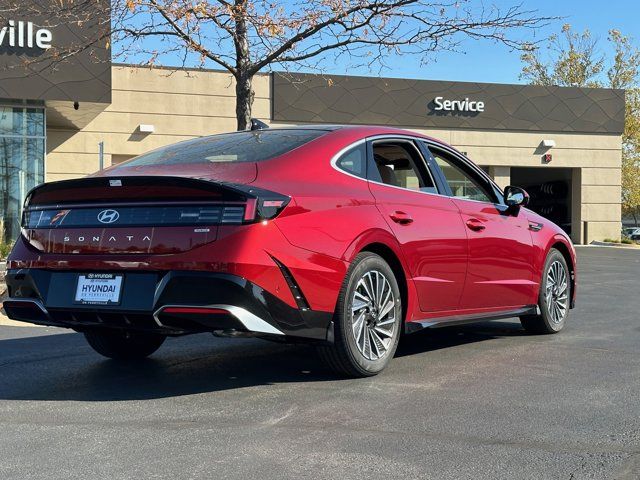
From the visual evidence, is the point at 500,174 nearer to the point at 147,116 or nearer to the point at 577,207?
the point at 577,207

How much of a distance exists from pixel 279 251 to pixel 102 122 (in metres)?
22.8

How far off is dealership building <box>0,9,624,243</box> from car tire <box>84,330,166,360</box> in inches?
492

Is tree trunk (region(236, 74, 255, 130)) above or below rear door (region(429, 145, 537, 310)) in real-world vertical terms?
above

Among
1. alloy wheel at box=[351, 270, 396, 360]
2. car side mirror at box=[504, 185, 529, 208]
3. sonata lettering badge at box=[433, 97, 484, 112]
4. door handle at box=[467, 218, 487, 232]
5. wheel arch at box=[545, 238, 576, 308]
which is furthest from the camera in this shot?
sonata lettering badge at box=[433, 97, 484, 112]

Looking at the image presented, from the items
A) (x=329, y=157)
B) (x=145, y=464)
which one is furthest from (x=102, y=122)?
(x=145, y=464)

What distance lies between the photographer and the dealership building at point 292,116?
20078 millimetres

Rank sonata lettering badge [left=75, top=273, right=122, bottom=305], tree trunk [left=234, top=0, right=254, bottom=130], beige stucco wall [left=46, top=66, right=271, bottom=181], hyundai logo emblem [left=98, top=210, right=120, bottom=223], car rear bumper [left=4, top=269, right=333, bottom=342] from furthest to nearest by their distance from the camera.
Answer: beige stucco wall [left=46, top=66, right=271, bottom=181]
tree trunk [left=234, top=0, right=254, bottom=130]
hyundai logo emblem [left=98, top=210, right=120, bottom=223]
sonata lettering badge [left=75, top=273, right=122, bottom=305]
car rear bumper [left=4, top=269, right=333, bottom=342]

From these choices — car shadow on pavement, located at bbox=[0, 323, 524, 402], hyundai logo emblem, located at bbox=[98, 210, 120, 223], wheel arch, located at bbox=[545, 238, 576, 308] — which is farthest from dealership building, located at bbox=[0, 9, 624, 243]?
hyundai logo emblem, located at bbox=[98, 210, 120, 223]

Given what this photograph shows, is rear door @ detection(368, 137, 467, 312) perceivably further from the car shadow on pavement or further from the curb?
the curb

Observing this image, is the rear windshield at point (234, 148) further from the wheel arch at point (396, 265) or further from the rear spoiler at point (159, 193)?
the wheel arch at point (396, 265)

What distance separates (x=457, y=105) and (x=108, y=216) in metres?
27.6

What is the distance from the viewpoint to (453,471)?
3.25 meters

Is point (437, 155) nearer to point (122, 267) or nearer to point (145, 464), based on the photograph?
point (122, 267)

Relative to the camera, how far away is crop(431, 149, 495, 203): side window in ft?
19.8
